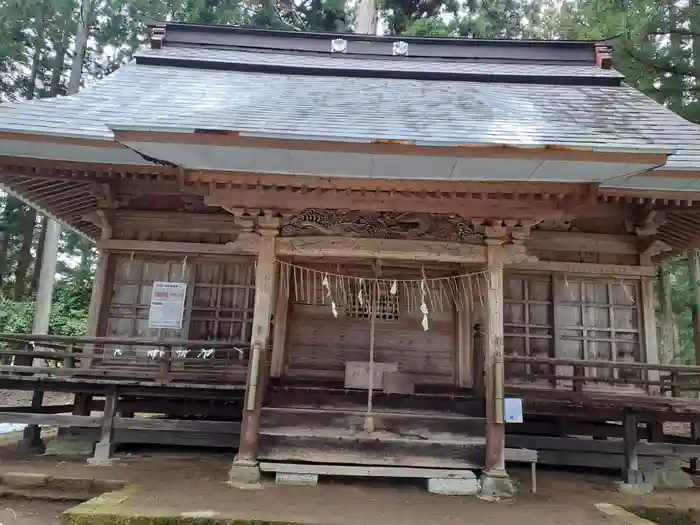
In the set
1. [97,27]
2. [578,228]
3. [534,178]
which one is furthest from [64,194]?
[97,27]

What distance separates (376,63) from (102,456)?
9005 millimetres

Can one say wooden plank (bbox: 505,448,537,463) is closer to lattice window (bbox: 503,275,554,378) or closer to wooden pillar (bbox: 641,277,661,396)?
lattice window (bbox: 503,275,554,378)

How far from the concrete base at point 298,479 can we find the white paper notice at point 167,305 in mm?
3241

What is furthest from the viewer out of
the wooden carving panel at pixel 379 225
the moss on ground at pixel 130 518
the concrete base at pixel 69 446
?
the concrete base at pixel 69 446

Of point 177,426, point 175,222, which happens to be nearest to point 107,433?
point 177,426

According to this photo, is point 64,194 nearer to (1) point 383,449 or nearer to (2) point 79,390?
(2) point 79,390

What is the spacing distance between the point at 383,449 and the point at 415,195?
10.5 ft

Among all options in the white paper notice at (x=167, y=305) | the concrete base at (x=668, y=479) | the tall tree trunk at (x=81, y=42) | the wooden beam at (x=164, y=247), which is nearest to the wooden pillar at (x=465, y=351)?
the concrete base at (x=668, y=479)

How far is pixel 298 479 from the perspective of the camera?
6.18m

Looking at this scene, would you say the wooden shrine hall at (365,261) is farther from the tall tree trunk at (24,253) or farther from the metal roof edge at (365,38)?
the tall tree trunk at (24,253)

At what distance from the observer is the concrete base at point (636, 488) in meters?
6.85

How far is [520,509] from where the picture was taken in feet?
18.2

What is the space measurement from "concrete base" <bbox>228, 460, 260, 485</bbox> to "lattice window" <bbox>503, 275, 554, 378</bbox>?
438cm

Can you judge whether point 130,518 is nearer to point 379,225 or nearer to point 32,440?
point 379,225
